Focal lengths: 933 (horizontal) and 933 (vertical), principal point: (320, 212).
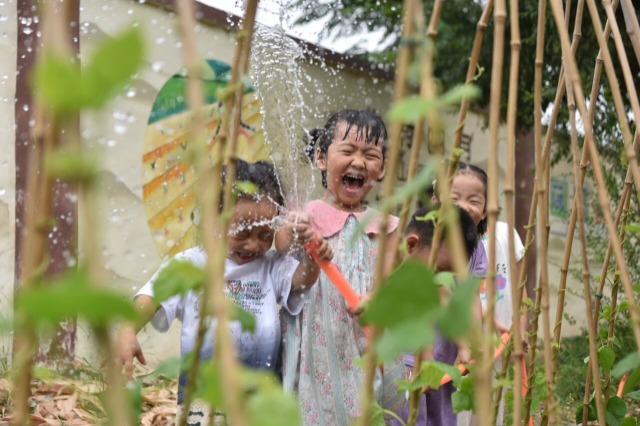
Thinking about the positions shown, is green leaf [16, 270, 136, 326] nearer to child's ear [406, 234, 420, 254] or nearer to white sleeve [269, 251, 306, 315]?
white sleeve [269, 251, 306, 315]

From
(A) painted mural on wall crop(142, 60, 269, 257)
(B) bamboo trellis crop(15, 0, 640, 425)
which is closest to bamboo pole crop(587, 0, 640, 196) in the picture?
(B) bamboo trellis crop(15, 0, 640, 425)

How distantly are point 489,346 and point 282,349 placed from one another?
1.35 m

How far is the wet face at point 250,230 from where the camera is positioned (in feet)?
6.69

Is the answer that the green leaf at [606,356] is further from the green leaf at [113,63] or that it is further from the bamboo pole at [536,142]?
the green leaf at [113,63]

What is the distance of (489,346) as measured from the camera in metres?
0.86

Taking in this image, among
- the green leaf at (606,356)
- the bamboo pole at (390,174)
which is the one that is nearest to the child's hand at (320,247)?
the green leaf at (606,356)

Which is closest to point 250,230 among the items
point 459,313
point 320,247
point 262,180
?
point 262,180

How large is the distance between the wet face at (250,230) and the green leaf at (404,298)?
4.70ft

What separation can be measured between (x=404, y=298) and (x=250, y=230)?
1.50 metres

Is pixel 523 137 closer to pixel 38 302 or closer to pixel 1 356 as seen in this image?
pixel 1 356

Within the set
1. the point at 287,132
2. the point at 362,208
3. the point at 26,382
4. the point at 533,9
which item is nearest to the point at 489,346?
the point at 26,382

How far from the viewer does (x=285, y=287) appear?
7.03 ft

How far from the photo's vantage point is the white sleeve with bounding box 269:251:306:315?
2.13 m

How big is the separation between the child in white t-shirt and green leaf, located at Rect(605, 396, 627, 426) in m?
0.71
